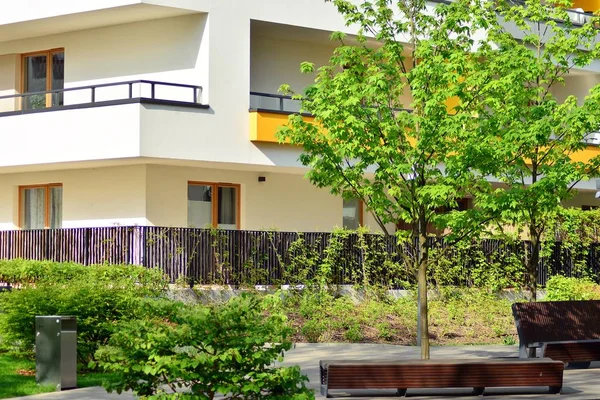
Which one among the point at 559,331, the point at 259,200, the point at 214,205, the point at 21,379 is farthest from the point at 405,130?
the point at 259,200

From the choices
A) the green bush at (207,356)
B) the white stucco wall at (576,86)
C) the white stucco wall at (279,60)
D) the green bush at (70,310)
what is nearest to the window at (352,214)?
the white stucco wall at (279,60)

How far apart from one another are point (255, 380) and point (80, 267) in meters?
13.7

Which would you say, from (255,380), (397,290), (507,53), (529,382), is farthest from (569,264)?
(255,380)

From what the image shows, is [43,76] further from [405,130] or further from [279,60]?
[405,130]

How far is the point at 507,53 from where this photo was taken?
19.4 metres

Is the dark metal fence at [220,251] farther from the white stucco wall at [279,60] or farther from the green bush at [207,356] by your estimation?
the green bush at [207,356]

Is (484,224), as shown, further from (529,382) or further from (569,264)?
(569,264)

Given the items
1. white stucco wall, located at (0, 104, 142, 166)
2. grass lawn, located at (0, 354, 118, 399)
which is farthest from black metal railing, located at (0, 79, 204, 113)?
grass lawn, located at (0, 354, 118, 399)

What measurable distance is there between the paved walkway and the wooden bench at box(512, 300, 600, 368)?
1.07 feet

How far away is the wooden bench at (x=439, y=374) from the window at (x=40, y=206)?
17.5 m

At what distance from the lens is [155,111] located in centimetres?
2803

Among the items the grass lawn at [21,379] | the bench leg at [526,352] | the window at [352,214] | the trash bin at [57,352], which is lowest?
the grass lawn at [21,379]

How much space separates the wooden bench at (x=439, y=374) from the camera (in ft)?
51.6

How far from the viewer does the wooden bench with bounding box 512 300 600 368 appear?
769 inches
